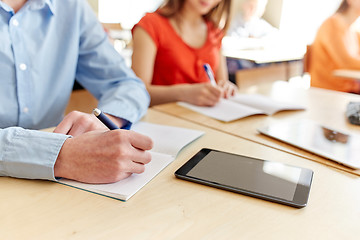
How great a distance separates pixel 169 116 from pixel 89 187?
1.48 ft

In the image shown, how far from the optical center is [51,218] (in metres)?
0.44

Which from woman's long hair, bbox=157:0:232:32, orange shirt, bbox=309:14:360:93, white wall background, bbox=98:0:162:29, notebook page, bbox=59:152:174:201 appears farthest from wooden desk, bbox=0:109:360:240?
white wall background, bbox=98:0:162:29

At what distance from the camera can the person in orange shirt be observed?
4.54 feet

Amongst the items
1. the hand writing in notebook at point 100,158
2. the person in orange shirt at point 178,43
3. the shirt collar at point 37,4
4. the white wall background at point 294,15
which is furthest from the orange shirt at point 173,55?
the white wall background at point 294,15

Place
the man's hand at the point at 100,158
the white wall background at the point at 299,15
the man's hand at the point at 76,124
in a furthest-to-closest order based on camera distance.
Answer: the white wall background at the point at 299,15
the man's hand at the point at 76,124
the man's hand at the point at 100,158

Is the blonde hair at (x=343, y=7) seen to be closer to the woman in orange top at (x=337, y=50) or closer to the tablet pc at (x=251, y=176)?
the woman in orange top at (x=337, y=50)

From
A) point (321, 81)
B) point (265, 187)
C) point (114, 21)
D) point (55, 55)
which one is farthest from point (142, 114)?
point (114, 21)

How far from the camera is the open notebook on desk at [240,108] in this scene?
3.14 feet

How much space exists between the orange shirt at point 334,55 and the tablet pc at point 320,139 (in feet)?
4.21

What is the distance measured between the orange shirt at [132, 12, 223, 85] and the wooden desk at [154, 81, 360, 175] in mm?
270

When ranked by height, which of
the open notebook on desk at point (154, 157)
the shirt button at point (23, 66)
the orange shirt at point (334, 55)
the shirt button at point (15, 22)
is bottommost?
the orange shirt at point (334, 55)

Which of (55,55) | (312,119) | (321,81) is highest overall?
(55,55)

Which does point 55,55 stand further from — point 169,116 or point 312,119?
point 312,119

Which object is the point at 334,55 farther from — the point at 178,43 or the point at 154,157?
the point at 154,157
